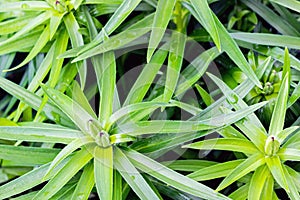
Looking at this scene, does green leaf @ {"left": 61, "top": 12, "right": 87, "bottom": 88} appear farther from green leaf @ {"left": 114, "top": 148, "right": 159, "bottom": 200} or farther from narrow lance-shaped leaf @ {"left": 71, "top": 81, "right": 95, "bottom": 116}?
green leaf @ {"left": 114, "top": 148, "right": 159, "bottom": 200}

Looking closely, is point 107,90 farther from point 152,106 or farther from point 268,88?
point 268,88

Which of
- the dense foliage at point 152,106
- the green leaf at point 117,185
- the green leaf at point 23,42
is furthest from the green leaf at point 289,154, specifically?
the green leaf at point 23,42

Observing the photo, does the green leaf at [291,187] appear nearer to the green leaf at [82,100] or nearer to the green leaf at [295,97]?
the green leaf at [295,97]

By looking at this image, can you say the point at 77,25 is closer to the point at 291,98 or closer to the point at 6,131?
the point at 6,131

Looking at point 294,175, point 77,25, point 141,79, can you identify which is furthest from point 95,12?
point 294,175

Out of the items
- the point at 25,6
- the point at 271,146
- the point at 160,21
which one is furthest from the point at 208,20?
the point at 25,6

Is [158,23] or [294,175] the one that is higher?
[158,23]
